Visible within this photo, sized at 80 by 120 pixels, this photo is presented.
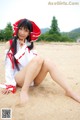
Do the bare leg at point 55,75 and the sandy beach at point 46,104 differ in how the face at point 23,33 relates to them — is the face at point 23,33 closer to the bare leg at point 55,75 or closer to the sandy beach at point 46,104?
the bare leg at point 55,75

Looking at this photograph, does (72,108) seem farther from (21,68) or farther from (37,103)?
(21,68)

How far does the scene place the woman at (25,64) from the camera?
11.1ft

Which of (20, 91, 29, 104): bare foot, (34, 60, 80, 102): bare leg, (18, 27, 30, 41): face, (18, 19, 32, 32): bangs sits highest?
(18, 19, 32, 32): bangs

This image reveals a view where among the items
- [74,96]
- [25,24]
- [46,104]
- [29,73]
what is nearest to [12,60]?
[29,73]

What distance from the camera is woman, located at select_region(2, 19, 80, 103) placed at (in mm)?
3371

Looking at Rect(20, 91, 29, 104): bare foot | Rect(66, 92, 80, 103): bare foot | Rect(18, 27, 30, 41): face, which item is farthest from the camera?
Rect(18, 27, 30, 41): face

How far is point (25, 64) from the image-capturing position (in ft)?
11.8

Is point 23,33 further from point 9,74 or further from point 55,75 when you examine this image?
point 55,75

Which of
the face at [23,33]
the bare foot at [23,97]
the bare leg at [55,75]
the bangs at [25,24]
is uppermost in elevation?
the bangs at [25,24]

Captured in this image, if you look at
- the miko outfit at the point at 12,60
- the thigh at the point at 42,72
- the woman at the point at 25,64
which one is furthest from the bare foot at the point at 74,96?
the miko outfit at the point at 12,60

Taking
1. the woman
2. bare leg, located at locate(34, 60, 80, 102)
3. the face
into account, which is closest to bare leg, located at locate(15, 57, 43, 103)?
the woman

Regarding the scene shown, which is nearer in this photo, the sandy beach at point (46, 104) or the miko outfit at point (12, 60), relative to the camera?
the sandy beach at point (46, 104)

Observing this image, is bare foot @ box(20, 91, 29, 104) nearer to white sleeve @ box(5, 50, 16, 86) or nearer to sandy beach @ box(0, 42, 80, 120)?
sandy beach @ box(0, 42, 80, 120)

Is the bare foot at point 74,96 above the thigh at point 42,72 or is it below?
below
